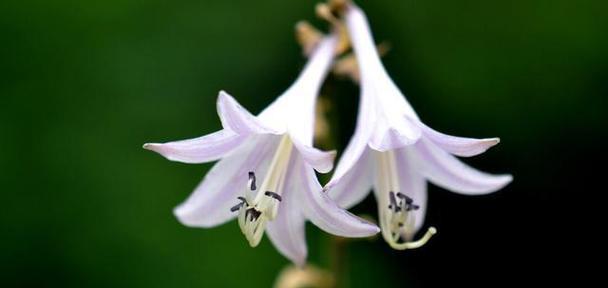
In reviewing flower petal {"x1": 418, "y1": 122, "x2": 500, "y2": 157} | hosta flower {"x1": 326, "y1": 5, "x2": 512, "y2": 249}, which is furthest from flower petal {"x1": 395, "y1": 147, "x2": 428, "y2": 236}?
flower petal {"x1": 418, "y1": 122, "x2": 500, "y2": 157}

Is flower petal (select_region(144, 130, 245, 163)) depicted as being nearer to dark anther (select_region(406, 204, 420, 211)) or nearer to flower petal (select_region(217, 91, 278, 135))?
flower petal (select_region(217, 91, 278, 135))

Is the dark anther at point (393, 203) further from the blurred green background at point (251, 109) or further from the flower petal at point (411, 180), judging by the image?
the blurred green background at point (251, 109)

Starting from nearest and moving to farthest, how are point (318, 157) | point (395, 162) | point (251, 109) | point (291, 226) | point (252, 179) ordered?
Answer: point (318, 157)
point (252, 179)
point (291, 226)
point (395, 162)
point (251, 109)

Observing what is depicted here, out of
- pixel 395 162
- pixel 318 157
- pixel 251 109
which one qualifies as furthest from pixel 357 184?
pixel 251 109

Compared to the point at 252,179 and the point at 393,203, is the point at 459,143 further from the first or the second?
the point at 252,179

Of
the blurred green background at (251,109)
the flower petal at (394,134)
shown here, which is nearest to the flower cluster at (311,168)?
the flower petal at (394,134)

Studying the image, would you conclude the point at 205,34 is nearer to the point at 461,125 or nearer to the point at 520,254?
the point at 461,125

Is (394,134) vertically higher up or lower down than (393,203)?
higher up
